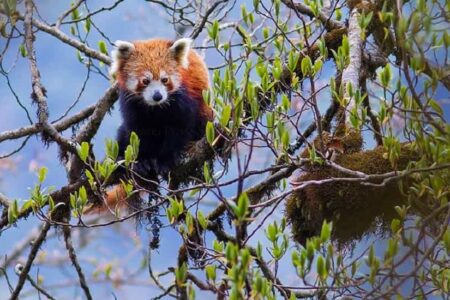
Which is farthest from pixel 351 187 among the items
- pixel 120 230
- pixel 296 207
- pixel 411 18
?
pixel 120 230

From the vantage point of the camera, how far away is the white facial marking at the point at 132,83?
18.4ft

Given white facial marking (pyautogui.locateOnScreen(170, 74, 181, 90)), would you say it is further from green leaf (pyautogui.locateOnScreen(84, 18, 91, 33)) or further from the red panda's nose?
green leaf (pyautogui.locateOnScreen(84, 18, 91, 33))

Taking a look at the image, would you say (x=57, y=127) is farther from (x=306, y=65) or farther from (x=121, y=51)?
(x=306, y=65)

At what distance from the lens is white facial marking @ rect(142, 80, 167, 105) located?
215 inches

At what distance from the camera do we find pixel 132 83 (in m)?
5.64

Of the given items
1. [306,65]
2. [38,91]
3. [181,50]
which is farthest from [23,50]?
[306,65]

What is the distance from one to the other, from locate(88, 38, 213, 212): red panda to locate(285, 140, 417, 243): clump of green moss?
1.04 metres

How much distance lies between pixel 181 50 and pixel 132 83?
48 centimetres

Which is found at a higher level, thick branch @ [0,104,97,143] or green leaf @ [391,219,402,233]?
thick branch @ [0,104,97,143]

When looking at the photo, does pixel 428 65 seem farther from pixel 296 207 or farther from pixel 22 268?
pixel 22 268

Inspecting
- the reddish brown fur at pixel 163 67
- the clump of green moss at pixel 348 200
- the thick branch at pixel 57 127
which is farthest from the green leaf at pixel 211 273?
the reddish brown fur at pixel 163 67

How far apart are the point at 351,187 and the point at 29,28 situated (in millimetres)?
2181

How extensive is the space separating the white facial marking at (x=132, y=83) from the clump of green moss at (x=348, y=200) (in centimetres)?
167

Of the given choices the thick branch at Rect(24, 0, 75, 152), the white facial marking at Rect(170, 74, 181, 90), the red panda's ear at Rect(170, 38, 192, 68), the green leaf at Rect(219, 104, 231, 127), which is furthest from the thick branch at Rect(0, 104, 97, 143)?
the green leaf at Rect(219, 104, 231, 127)
